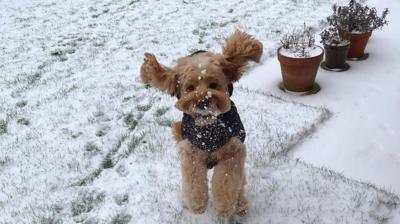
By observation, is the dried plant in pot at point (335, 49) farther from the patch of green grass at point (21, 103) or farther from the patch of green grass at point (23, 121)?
the patch of green grass at point (21, 103)

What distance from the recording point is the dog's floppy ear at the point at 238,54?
296cm

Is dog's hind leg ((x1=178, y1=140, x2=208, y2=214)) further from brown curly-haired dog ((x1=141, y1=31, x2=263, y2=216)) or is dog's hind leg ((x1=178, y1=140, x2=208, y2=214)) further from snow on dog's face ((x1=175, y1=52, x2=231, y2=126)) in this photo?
snow on dog's face ((x1=175, y1=52, x2=231, y2=126))

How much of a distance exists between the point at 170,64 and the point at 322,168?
330cm

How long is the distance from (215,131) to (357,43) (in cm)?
383

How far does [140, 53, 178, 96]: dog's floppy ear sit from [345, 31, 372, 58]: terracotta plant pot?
381 cm

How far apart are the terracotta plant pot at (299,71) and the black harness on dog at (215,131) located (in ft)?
7.43

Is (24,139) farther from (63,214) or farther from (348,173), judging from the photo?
(348,173)

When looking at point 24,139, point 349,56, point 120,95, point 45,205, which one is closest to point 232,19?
point 349,56

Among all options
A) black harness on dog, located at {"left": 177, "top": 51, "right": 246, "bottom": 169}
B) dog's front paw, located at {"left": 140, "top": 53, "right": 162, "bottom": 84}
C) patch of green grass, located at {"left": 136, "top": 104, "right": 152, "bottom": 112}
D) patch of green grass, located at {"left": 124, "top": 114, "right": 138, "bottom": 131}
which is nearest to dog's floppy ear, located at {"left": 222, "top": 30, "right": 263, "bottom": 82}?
black harness on dog, located at {"left": 177, "top": 51, "right": 246, "bottom": 169}

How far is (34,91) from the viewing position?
248 inches

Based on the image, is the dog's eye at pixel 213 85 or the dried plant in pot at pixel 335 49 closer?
the dog's eye at pixel 213 85

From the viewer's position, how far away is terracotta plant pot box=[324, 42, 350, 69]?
5691 millimetres

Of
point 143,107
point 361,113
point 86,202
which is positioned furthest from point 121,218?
point 361,113

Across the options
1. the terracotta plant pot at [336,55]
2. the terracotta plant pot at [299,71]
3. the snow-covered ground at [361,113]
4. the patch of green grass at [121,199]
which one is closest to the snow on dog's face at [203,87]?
the patch of green grass at [121,199]
